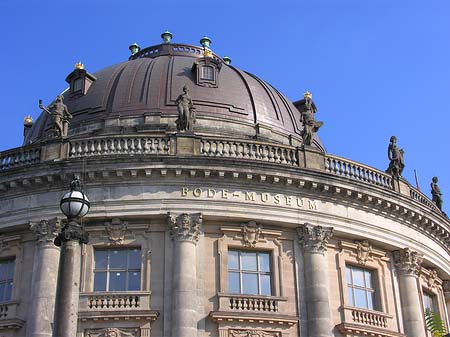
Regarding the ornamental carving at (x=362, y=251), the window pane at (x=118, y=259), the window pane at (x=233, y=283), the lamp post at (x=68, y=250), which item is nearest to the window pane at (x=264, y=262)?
the window pane at (x=233, y=283)

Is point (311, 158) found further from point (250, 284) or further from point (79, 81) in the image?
point (79, 81)

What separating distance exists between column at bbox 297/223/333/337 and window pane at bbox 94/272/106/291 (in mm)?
6904

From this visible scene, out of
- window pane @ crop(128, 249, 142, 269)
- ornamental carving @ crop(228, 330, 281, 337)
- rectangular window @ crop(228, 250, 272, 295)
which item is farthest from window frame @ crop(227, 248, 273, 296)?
window pane @ crop(128, 249, 142, 269)

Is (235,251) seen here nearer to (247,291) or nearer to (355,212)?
(247,291)

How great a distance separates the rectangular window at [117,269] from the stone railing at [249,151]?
4.56m

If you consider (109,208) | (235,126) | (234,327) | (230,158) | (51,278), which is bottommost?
(234,327)

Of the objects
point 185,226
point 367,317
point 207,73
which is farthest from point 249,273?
point 207,73

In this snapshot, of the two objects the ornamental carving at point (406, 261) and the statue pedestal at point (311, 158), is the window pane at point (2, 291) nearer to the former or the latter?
the statue pedestal at point (311, 158)

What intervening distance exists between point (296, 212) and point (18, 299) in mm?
10018

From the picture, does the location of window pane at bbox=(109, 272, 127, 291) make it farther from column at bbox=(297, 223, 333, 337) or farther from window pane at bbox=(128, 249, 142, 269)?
column at bbox=(297, 223, 333, 337)

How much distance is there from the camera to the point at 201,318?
79.3 ft

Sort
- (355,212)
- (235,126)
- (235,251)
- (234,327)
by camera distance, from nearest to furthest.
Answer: (234,327), (235,251), (355,212), (235,126)

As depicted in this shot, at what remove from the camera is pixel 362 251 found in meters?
27.5

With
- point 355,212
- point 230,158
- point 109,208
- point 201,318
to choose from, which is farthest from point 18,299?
point 355,212
